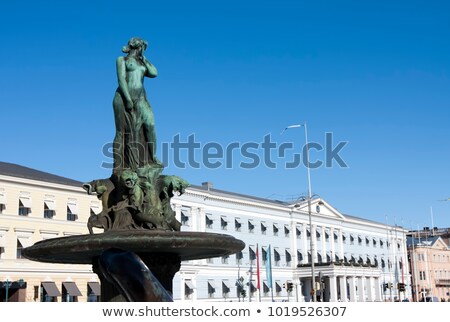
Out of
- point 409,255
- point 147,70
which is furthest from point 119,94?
point 409,255

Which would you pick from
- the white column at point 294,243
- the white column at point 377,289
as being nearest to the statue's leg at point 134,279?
the white column at point 294,243

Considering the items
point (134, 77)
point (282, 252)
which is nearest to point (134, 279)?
point (134, 77)

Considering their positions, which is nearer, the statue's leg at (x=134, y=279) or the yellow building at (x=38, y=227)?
the statue's leg at (x=134, y=279)

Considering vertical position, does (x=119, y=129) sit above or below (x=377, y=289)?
above

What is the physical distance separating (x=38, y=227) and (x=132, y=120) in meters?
37.2

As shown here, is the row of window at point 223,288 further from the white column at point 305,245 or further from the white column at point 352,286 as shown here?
the white column at point 352,286

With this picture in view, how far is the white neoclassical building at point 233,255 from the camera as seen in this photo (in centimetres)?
4822

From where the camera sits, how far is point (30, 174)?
51062 mm

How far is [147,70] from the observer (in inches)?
595

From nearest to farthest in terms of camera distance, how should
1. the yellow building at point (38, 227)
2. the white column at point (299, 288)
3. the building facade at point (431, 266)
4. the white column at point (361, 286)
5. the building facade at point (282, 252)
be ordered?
the yellow building at point (38, 227)
the building facade at point (282, 252)
the white column at point (299, 288)
the white column at point (361, 286)
the building facade at point (431, 266)

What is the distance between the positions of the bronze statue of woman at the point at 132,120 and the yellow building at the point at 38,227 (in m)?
33.9

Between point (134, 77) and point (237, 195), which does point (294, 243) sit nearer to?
point (237, 195)
